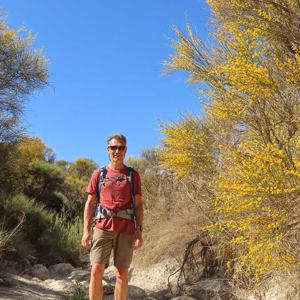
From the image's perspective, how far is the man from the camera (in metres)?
4.41

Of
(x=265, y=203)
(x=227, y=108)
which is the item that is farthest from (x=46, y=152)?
(x=265, y=203)

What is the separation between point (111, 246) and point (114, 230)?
21cm

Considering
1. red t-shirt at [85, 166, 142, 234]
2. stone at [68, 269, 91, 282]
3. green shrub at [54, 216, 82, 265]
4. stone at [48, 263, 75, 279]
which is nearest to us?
red t-shirt at [85, 166, 142, 234]

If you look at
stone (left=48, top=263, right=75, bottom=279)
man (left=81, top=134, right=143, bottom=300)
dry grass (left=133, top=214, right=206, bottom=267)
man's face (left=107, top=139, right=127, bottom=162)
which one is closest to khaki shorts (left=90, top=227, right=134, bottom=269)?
man (left=81, top=134, right=143, bottom=300)

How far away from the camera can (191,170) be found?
9234 mm

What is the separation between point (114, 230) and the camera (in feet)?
14.5

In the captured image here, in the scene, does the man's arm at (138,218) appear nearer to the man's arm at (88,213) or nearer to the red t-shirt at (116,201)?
the red t-shirt at (116,201)

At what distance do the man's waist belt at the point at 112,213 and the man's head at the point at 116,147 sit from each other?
1.72ft

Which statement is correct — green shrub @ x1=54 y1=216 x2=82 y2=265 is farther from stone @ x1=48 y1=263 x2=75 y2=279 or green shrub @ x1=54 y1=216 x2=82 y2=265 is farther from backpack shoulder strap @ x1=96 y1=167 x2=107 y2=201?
backpack shoulder strap @ x1=96 y1=167 x2=107 y2=201

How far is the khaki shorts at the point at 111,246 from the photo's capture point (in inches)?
174

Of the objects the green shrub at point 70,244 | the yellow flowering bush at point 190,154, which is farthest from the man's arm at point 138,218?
the green shrub at point 70,244

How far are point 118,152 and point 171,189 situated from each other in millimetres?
5652

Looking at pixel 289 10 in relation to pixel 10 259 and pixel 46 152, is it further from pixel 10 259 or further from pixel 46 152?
pixel 46 152

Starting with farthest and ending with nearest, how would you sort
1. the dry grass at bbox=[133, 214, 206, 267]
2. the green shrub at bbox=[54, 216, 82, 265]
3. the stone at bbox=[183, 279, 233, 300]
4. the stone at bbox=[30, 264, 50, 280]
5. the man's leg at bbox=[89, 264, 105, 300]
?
the green shrub at bbox=[54, 216, 82, 265]
the stone at bbox=[30, 264, 50, 280]
the dry grass at bbox=[133, 214, 206, 267]
the stone at bbox=[183, 279, 233, 300]
the man's leg at bbox=[89, 264, 105, 300]
